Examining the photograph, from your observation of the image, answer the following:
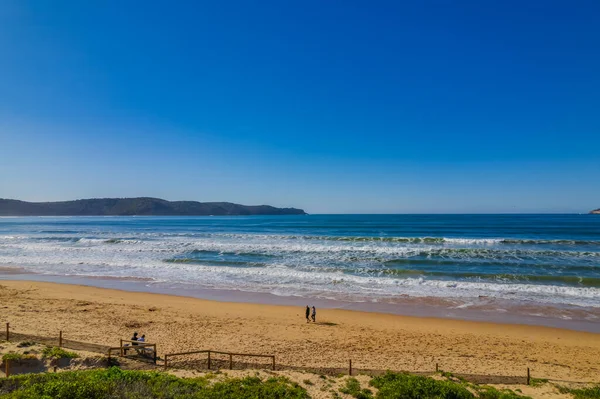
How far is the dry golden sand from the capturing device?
12.1 m

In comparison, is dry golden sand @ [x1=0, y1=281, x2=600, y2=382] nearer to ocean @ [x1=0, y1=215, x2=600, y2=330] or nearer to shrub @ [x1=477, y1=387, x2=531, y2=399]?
shrub @ [x1=477, y1=387, x2=531, y2=399]

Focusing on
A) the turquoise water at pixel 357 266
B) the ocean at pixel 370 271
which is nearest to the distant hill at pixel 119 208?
the turquoise water at pixel 357 266

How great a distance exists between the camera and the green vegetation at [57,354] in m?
10.5

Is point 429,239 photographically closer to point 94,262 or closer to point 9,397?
point 94,262

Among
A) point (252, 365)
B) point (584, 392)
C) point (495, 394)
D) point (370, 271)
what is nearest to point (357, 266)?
point (370, 271)

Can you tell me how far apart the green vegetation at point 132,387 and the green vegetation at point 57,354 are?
2.56 metres

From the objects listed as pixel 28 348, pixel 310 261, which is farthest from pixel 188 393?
pixel 310 261

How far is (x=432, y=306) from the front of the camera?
63.6ft

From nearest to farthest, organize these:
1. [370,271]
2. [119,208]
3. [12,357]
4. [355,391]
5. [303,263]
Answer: [355,391], [12,357], [370,271], [303,263], [119,208]

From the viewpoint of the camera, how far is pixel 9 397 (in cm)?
660

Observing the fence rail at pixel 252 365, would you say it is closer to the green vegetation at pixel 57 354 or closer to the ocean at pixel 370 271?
the green vegetation at pixel 57 354

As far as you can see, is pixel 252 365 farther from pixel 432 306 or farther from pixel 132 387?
pixel 432 306

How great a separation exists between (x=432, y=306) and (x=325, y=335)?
25.5 ft

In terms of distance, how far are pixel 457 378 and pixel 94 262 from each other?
1346 inches
